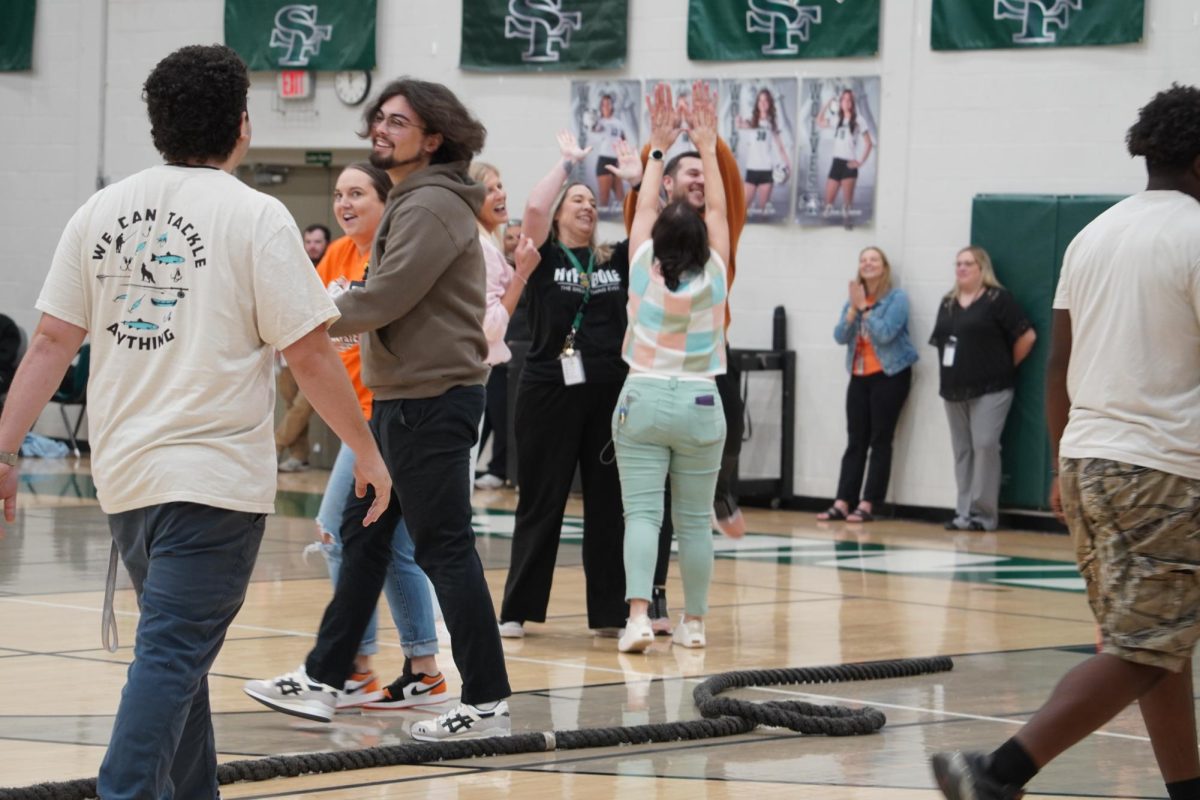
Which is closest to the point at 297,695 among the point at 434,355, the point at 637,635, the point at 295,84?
the point at 434,355

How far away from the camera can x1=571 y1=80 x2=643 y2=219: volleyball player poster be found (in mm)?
15267

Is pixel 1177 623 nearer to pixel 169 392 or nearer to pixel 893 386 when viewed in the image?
pixel 169 392

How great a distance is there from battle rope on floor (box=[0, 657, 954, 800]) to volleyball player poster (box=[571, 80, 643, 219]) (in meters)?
9.24

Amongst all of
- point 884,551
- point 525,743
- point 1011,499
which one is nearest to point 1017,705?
point 525,743

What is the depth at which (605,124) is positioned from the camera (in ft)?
50.6

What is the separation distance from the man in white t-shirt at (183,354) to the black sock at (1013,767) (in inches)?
67.5

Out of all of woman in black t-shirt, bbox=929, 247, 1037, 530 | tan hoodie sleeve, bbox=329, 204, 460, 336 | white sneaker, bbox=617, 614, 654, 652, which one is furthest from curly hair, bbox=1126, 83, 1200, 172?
woman in black t-shirt, bbox=929, 247, 1037, 530

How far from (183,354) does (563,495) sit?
3824mm

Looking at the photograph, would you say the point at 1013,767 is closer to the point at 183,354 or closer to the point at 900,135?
the point at 183,354

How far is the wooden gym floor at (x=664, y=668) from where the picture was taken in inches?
196

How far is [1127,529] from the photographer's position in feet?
13.8

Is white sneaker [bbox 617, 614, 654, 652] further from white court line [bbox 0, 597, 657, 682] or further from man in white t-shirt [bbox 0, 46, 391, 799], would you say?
man in white t-shirt [bbox 0, 46, 391, 799]

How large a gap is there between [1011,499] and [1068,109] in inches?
110

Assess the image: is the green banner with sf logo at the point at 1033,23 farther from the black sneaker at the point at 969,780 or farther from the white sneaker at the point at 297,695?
the black sneaker at the point at 969,780
